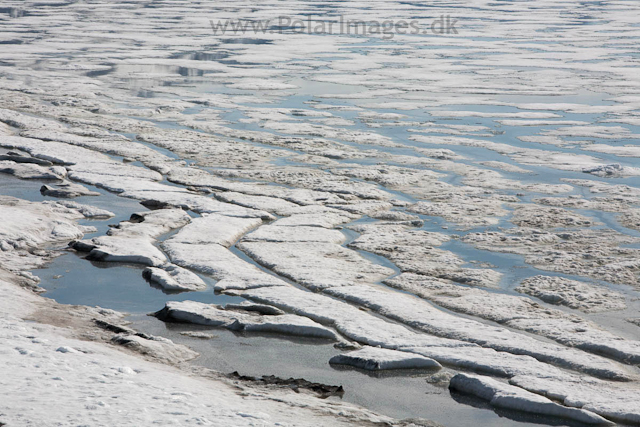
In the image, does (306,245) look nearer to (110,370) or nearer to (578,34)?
(110,370)

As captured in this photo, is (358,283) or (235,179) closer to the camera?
(358,283)

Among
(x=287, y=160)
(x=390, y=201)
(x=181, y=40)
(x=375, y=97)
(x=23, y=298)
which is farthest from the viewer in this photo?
(x=181, y=40)

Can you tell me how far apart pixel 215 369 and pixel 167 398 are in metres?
0.63

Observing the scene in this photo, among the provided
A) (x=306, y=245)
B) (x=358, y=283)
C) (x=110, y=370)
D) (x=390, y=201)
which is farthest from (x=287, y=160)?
(x=110, y=370)

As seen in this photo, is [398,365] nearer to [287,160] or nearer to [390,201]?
[390,201]

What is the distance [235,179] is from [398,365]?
13.0ft

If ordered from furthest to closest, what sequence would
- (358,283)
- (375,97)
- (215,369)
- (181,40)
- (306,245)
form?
1. (181,40)
2. (375,97)
3. (306,245)
4. (358,283)
5. (215,369)

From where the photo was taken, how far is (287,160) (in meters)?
8.38

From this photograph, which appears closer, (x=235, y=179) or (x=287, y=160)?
(x=235, y=179)

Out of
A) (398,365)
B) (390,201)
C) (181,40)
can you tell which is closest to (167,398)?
(398,365)

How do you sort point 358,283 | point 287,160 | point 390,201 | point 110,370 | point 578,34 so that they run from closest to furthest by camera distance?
point 110,370 → point 358,283 → point 390,201 → point 287,160 → point 578,34

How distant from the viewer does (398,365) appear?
Answer: 13.1ft

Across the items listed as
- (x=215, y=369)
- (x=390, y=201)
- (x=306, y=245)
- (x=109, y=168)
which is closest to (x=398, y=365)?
(x=215, y=369)

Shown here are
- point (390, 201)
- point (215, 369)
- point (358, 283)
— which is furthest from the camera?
point (390, 201)
